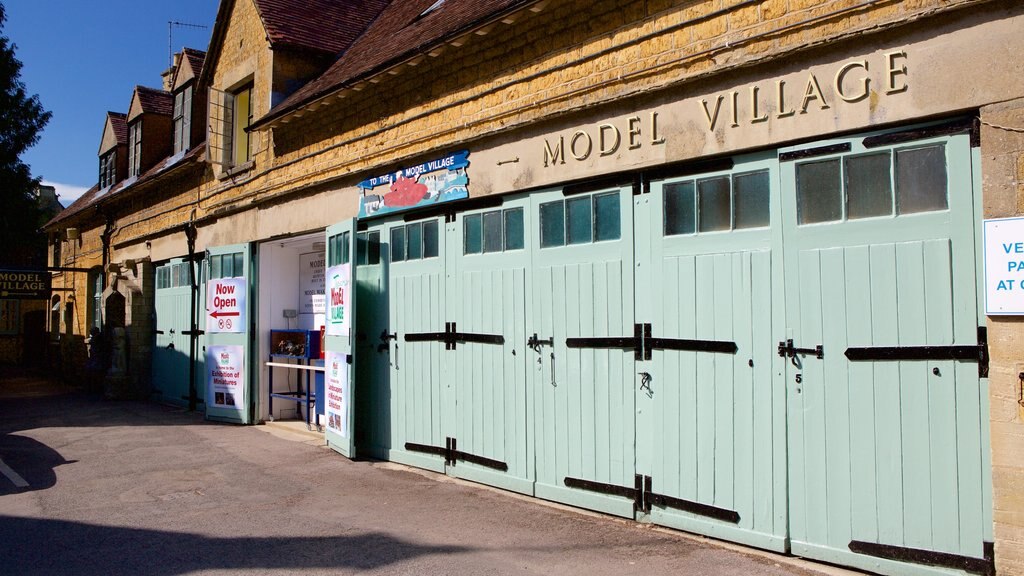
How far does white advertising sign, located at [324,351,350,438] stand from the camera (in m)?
9.60

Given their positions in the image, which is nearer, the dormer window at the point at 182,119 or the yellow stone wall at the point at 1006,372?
the yellow stone wall at the point at 1006,372

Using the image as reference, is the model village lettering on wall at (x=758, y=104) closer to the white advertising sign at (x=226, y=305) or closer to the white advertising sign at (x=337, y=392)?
the white advertising sign at (x=337, y=392)

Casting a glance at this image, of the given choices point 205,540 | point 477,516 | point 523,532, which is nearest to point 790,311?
point 523,532

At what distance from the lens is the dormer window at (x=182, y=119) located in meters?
16.7

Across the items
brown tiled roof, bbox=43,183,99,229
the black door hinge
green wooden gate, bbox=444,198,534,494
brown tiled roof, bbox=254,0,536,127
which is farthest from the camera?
brown tiled roof, bbox=43,183,99,229

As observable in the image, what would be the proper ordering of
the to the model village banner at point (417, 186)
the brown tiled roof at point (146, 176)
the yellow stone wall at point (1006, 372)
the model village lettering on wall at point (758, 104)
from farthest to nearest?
the brown tiled roof at point (146, 176) < the to the model village banner at point (417, 186) < the model village lettering on wall at point (758, 104) < the yellow stone wall at point (1006, 372)

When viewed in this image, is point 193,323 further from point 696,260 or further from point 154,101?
point 696,260

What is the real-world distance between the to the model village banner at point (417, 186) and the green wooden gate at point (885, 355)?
3.83 m

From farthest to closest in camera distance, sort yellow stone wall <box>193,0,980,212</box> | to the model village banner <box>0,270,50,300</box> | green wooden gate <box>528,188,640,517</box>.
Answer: to the model village banner <box>0,270,50,300</box> → green wooden gate <box>528,188,640,517</box> → yellow stone wall <box>193,0,980,212</box>

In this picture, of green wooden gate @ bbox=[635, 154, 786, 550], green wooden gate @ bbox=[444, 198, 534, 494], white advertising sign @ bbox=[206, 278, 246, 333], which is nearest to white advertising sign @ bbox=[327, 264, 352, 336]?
green wooden gate @ bbox=[444, 198, 534, 494]

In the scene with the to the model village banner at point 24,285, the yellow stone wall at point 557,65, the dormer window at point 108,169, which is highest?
the dormer window at point 108,169

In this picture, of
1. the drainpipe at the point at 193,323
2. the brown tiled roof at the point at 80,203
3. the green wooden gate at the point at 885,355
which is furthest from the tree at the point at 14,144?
the green wooden gate at the point at 885,355

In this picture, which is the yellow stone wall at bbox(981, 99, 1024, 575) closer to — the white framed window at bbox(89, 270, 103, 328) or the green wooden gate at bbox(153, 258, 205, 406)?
the green wooden gate at bbox(153, 258, 205, 406)

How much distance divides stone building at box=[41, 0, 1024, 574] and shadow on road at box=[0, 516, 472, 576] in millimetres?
2026
